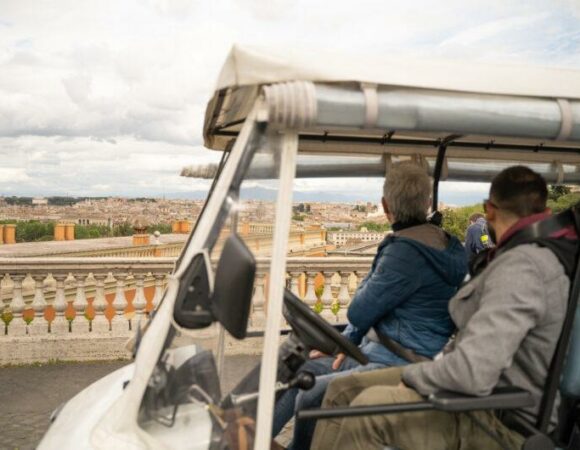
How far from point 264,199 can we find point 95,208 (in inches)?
1212

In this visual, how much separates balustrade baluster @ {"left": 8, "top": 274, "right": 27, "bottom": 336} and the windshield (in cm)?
599

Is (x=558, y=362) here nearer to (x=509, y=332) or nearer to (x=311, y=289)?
(x=509, y=332)

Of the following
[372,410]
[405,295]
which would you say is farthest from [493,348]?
[405,295]

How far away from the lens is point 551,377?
215 cm

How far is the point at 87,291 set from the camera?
26.4ft

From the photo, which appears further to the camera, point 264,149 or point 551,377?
point 551,377

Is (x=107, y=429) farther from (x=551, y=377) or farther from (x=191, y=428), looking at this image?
(x=551, y=377)

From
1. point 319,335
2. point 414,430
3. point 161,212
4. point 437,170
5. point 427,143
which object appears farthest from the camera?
point 161,212

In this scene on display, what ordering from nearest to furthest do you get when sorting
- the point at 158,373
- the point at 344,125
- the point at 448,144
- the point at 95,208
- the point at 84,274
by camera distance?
the point at 344,125 < the point at 158,373 < the point at 448,144 < the point at 84,274 < the point at 95,208

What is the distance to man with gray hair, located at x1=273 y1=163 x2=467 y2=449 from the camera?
9.47 feet

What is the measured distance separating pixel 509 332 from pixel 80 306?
6512 millimetres

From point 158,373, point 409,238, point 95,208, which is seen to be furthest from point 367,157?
point 95,208

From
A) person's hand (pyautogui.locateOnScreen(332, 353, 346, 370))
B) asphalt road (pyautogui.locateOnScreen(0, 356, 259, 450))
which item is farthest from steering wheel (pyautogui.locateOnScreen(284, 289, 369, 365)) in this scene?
asphalt road (pyautogui.locateOnScreen(0, 356, 259, 450))

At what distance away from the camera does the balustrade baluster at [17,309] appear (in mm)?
7375
